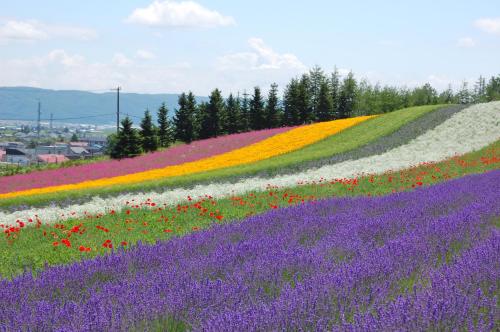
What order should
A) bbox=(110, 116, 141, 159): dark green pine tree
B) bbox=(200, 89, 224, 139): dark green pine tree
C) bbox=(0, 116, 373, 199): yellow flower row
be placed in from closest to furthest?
1. bbox=(0, 116, 373, 199): yellow flower row
2. bbox=(110, 116, 141, 159): dark green pine tree
3. bbox=(200, 89, 224, 139): dark green pine tree

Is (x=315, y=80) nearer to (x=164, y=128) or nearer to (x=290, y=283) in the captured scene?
(x=164, y=128)

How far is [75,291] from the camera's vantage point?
174 inches

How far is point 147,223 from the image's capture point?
31.5ft

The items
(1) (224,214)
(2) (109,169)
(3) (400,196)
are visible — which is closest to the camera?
(3) (400,196)

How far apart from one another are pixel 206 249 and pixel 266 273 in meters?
1.81

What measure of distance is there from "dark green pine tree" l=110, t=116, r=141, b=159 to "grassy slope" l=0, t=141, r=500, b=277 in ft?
123

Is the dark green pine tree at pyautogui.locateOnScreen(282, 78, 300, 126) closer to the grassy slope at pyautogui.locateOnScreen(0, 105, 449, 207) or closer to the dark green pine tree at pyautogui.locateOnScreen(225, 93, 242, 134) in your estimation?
the dark green pine tree at pyautogui.locateOnScreen(225, 93, 242, 134)

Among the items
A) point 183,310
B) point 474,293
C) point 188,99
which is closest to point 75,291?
point 183,310

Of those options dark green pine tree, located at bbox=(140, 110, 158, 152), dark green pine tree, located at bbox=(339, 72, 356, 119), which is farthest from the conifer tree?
dark green pine tree, located at bbox=(140, 110, 158, 152)

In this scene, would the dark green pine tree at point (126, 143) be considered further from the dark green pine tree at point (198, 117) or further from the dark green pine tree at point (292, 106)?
the dark green pine tree at point (292, 106)

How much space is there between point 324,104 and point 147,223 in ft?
199

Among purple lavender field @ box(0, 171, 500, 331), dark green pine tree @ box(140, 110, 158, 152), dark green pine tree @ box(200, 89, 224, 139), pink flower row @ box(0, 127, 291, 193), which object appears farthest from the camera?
dark green pine tree @ box(200, 89, 224, 139)

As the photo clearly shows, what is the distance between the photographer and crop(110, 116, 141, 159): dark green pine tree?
164ft

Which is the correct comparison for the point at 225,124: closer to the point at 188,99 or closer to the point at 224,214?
the point at 188,99
